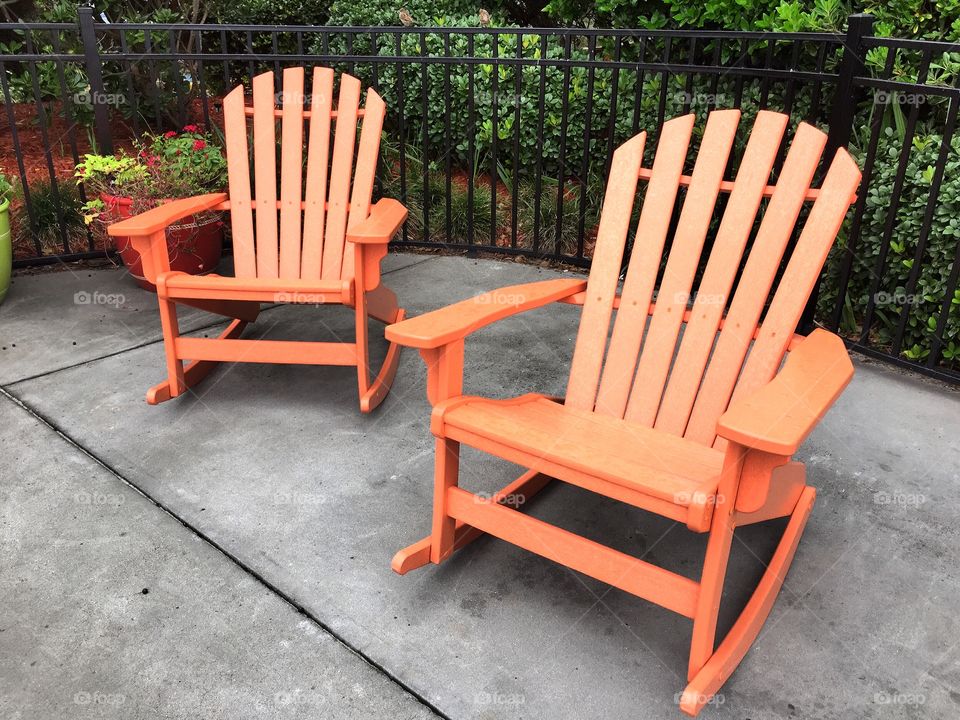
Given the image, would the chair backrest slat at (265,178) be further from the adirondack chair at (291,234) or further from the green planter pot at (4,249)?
the green planter pot at (4,249)

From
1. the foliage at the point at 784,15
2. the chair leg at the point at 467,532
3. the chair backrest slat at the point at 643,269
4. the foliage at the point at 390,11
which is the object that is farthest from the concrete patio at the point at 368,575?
the foliage at the point at 390,11

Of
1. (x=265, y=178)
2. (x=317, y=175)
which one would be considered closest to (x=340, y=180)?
(x=317, y=175)

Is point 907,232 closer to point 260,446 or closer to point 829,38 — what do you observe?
point 829,38

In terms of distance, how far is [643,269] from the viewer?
2.30 m

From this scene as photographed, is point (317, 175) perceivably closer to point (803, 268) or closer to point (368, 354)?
point (368, 354)

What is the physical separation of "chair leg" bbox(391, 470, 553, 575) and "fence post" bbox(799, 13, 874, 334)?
1.78m

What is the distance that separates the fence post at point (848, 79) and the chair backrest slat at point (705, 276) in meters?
1.06

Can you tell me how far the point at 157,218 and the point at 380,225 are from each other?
2.52 feet

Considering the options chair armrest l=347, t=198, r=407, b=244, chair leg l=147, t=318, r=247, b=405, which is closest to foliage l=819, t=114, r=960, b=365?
chair armrest l=347, t=198, r=407, b=244

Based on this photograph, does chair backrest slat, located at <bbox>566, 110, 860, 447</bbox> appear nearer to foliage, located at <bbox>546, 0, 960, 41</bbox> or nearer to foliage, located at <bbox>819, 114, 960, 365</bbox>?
foliage, located at <bbox>819, 114, 960, 365</bbox>

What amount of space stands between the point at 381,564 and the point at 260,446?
2.46 feet

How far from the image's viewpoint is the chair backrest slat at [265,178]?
3.21 meters

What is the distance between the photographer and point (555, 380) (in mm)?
3100

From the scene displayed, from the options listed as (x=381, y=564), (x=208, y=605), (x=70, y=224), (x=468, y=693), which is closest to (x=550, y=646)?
(x=468, y=693)
